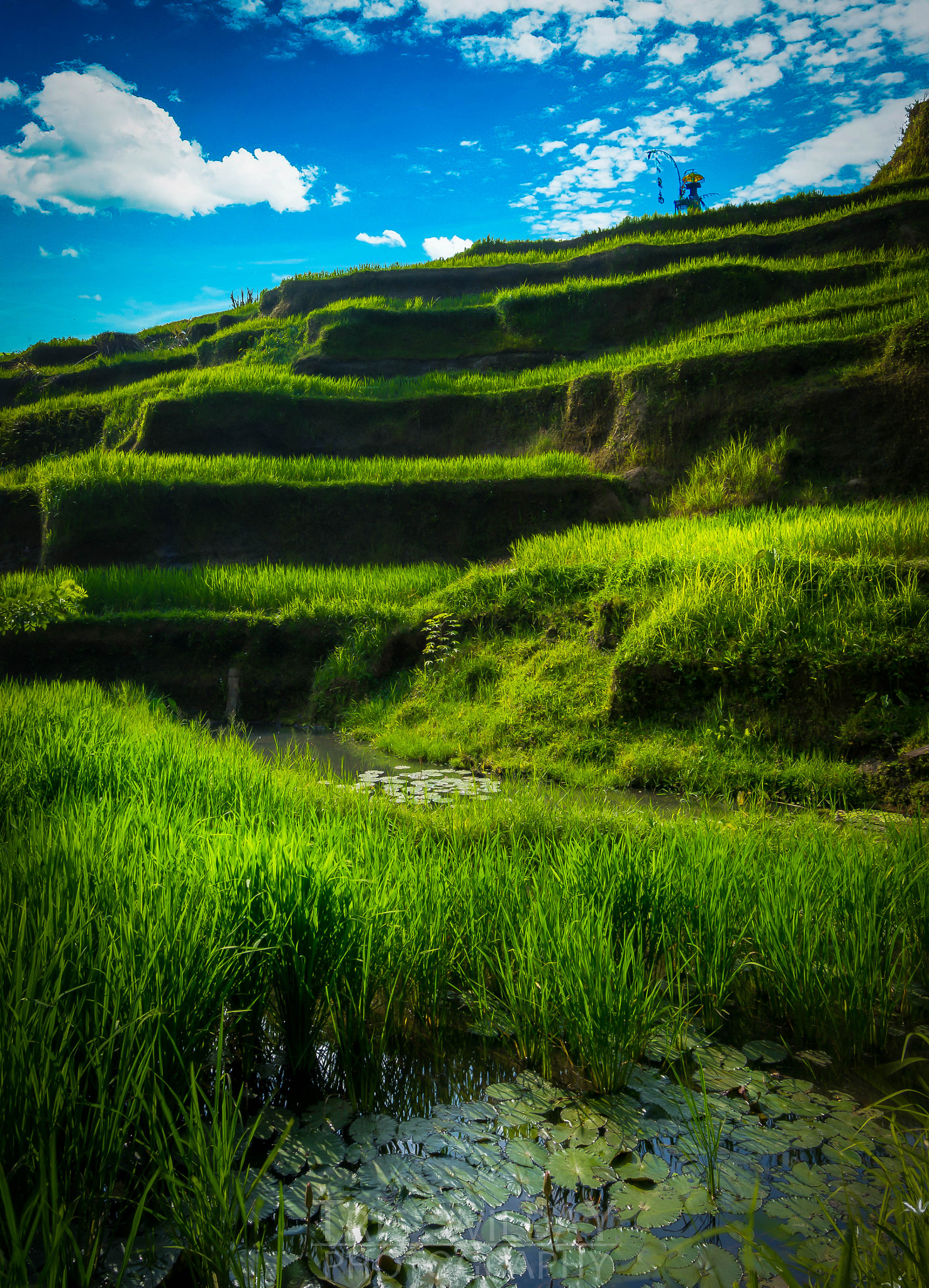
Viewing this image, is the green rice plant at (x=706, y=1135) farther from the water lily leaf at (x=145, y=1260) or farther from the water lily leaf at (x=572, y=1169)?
the water lily leaf at (x=145, y=1260)

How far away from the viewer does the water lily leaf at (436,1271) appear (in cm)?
151

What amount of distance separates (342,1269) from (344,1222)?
98 millimetres

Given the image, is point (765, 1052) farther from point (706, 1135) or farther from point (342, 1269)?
point (342, 1269)

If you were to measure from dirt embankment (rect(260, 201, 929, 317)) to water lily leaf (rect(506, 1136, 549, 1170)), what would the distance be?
1637 cm

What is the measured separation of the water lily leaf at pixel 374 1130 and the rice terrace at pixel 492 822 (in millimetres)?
24

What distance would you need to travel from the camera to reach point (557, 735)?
19.8 ft

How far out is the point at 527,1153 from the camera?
1851 mm

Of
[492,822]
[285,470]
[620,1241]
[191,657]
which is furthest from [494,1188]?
[285,470]

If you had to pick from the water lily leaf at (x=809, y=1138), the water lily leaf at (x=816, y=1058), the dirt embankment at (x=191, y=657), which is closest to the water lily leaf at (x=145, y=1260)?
the water lily leaf at (x=809, y=1138)

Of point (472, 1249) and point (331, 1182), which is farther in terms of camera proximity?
point (331, 1182)

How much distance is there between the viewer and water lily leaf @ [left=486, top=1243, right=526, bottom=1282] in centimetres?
153

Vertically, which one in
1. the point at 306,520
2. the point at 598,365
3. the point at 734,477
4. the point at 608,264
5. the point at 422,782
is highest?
the point at 608,264

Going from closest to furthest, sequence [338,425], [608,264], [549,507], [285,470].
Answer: [549,507] → [285,470] → [338,425] → [608,264]

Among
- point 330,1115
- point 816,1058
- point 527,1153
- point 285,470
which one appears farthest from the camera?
point 285,470
